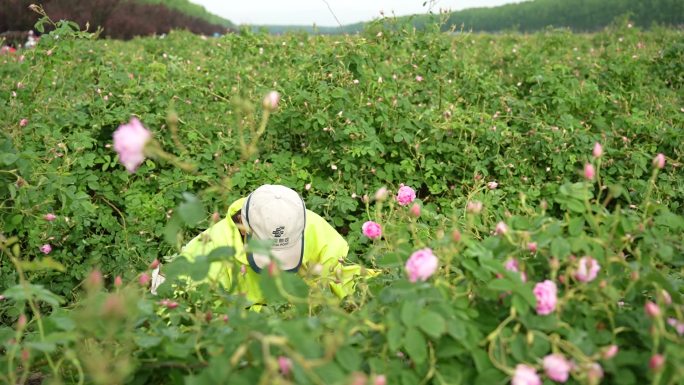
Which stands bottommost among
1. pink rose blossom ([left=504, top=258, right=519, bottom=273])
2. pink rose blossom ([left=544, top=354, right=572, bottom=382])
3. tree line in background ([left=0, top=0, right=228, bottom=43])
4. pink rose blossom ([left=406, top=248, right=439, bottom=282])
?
tree line in background ([left=0, top=0, right=228, bottom=43])

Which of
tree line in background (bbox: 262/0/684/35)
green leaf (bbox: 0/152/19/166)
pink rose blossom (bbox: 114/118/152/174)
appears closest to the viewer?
pink rose blossom (bbox: 114/118/152/174)

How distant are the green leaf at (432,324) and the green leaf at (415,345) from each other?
0.07 ft

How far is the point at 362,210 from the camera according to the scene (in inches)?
153

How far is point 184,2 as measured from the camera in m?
25.4

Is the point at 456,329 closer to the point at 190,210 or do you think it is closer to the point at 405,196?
the point at 190,210

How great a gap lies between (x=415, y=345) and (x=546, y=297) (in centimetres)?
31

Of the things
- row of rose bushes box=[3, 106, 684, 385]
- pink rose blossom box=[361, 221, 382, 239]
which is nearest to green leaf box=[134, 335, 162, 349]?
row of rose bushes box=[3, 106, 684, 385]

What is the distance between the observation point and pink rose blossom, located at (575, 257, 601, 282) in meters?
1.42

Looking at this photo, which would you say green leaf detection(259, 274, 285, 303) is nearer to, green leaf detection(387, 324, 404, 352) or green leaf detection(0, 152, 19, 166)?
green leaf detection(387, 324, 404, 352)

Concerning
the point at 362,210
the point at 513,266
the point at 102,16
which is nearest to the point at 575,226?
the point at 513,266

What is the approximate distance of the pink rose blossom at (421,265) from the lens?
1361 millimetres

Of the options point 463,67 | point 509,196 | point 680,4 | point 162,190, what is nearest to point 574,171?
point 509,196

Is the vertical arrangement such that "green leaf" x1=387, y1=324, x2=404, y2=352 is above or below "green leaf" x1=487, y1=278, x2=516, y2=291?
below

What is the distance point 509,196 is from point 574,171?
534 millimetres
